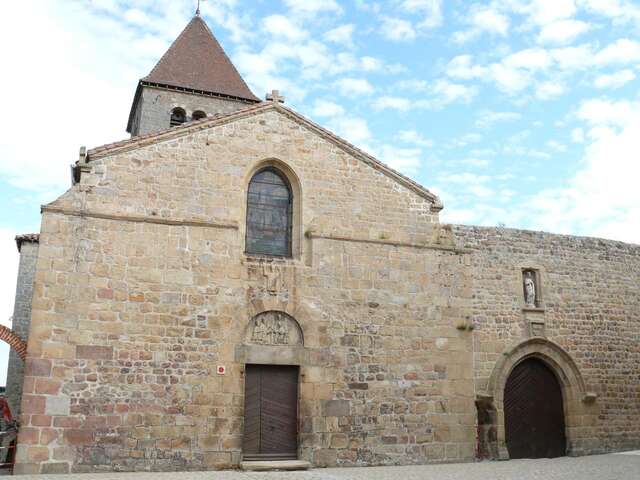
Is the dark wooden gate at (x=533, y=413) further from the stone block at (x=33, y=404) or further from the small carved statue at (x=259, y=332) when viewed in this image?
the stone block at (x=33, y=404)

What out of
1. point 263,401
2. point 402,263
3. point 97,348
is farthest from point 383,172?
point 97,348

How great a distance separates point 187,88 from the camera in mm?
20109

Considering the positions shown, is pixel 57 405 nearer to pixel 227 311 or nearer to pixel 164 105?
pixel 227 311

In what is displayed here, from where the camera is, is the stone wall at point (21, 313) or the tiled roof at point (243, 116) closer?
the tiled roof at point (243, 116)

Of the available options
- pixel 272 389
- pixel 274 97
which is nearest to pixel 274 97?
pixel 274 97

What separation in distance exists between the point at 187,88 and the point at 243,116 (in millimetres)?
8908

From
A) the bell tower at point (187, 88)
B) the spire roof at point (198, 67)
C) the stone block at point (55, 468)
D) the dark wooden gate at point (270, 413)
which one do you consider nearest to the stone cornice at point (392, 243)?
the dark wooden gate at point (270, 413)

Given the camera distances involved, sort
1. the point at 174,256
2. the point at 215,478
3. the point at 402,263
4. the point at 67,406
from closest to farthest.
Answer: the point at 215,478
the point at 67,406
the point at 174,256
the point at 402,263

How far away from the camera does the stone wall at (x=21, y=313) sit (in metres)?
15.8

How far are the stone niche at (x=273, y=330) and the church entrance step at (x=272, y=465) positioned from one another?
2050 mm

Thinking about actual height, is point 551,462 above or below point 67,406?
below

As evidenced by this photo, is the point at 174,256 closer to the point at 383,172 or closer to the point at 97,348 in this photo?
the point at 97,348

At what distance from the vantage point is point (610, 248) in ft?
47.5

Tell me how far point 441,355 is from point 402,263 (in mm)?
1989
